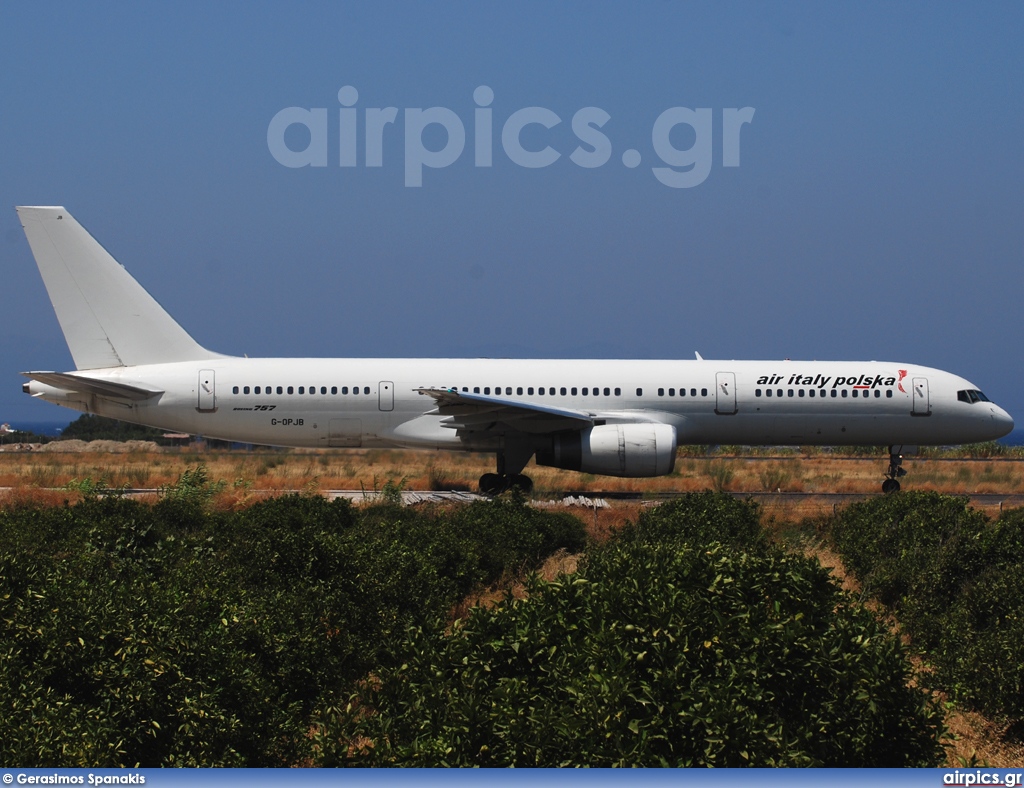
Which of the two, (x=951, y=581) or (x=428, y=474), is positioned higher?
(x=428, y=474)

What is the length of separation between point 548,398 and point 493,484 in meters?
2.35

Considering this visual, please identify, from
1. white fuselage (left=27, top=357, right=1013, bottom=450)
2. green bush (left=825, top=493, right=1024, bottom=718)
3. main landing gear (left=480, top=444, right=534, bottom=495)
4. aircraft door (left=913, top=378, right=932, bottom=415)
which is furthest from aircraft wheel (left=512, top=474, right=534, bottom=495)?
aircraft door (left=913, top=378, right=932, bottom=415)

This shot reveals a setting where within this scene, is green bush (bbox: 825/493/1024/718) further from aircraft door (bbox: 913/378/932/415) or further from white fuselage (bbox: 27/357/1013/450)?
aircraft door (bbox: 913/378/932/415)

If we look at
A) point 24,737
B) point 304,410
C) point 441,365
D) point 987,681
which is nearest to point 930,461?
point 441,365

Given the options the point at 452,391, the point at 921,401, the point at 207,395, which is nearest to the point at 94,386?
the point at 207,395

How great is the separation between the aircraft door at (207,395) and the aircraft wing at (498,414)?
Result: 4.76m

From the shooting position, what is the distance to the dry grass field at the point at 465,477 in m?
21.2

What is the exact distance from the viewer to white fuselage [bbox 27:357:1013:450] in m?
23.0

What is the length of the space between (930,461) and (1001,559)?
109 feet

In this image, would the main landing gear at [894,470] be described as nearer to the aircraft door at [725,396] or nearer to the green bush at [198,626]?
the aircraft door at [725,396]

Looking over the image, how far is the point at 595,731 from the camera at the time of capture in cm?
494

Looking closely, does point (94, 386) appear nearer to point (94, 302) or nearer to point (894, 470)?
point (94, 302)

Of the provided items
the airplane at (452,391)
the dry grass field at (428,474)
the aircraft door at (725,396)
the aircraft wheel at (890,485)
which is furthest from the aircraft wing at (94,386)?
the aircraft wheel at (890,485)

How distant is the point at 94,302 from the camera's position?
75.7 ft
